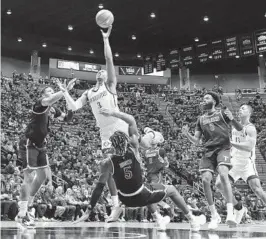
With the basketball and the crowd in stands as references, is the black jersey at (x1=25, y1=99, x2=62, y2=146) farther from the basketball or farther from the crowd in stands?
the crowd in stands

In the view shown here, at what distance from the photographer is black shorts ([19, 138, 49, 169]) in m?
7.27

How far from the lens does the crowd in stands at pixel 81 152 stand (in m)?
13.1

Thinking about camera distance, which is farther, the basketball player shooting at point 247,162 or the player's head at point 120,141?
the basketball player shooting at point 247,162

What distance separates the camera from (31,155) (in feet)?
23.9

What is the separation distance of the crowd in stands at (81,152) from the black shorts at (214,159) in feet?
21.4

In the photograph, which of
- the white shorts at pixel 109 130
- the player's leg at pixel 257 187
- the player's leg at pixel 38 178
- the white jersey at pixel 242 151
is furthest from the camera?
the white jersey at pixel 242 151

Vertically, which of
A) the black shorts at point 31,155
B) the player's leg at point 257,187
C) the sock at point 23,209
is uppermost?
the black shorts at point 31,155

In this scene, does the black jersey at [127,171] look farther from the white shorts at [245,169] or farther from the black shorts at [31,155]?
the white shorts at [245,169]

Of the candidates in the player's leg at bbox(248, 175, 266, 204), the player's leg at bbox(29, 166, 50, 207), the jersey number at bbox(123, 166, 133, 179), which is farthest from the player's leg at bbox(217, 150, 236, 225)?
the player's leg at bbox(29, 166, 50, 207)

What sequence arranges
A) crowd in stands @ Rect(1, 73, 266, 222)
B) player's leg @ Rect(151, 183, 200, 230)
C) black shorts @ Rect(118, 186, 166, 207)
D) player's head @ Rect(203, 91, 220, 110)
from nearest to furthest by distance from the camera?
black shorts @ Rect(118, 186, 166, 207) → player's leg @ Rect(151, 183, 200, 230) → player's head @ Rect(203, 91, 220, 110) → crowd in stands @ Rect(1, 73, 266, 222)

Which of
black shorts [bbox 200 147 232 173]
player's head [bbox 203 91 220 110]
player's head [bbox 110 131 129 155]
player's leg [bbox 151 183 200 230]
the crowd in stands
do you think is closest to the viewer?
player's head [bbox 110 131 129 155]

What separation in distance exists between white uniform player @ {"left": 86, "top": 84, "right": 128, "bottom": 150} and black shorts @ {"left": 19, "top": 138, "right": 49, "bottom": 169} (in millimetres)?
1134

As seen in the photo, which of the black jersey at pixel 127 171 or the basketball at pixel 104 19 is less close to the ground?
the basketball at pixel 104 19

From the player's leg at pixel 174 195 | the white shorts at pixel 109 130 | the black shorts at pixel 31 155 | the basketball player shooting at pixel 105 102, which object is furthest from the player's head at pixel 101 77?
the player's leg at pixel 174 195
